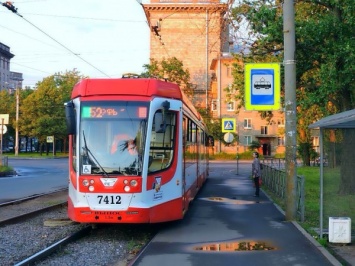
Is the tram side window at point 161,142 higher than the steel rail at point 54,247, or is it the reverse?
the tram side window at point 161,142

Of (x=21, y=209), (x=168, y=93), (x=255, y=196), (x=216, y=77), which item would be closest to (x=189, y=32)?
(x=216, y=77)

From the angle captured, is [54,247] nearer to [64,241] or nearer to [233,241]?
[64,241]

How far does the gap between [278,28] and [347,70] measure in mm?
2413

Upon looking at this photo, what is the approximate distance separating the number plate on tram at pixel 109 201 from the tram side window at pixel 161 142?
80cm

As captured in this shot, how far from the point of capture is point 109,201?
461 inches

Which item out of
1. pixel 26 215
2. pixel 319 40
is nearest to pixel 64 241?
pixel 26 215

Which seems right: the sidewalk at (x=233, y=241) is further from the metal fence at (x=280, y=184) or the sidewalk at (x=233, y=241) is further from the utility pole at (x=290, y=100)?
the utility pole at (x=290, y=100)

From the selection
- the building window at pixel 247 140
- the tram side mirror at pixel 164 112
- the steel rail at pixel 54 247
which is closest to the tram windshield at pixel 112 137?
the tram side mirror at pixel 164 112

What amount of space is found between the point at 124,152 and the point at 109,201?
3.44 feet

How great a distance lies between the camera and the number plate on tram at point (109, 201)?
1167 cm

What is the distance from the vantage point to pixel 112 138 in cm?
1218

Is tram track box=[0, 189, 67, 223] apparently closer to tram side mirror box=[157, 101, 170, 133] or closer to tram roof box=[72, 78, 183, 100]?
tram roof box=[72, 78, 183, 100]

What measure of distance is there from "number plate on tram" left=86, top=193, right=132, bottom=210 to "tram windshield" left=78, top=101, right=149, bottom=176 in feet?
1.53

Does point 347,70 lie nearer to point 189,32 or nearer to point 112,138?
point 112,138
